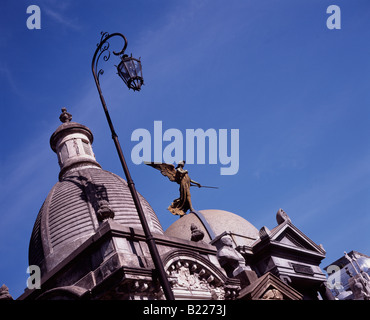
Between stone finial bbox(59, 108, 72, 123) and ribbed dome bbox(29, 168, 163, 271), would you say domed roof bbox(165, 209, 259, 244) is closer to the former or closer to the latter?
ribbed dome bbox(29, 168, 163, 271)

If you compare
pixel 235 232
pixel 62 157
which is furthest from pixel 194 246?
pixel 62 157

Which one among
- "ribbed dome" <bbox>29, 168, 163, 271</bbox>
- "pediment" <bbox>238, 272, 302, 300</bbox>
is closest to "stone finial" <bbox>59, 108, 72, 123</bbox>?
"ribbed dome" <bbox>29, 168, 163, 271</bbox>

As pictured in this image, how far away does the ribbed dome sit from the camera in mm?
16312

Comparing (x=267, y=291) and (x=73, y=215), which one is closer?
(x=267, y=291)

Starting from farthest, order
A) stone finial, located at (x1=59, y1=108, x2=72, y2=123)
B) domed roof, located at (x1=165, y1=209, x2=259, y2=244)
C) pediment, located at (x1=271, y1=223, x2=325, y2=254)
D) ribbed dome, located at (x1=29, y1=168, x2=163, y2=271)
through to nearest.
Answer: stone finial, located at (x1=59, y1=108, x2=72, y2=123)
domed roof, located at (x1=165, y1=209, x2=259, y2=244)
pediment, located at (x1=271, y1=223, x2=325, y2=254)
ribbed dome, located at (x1=29, y1=168, x2=163, y2=271)

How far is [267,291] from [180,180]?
8310 millimetres

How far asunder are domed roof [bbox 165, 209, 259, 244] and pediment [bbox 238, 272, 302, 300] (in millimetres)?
4715

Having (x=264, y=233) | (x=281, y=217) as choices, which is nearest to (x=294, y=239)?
(x=281, y=217)

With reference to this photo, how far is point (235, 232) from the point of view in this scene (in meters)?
18.8

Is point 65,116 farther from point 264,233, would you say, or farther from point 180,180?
point 264,233

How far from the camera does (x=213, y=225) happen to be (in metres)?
19.0
